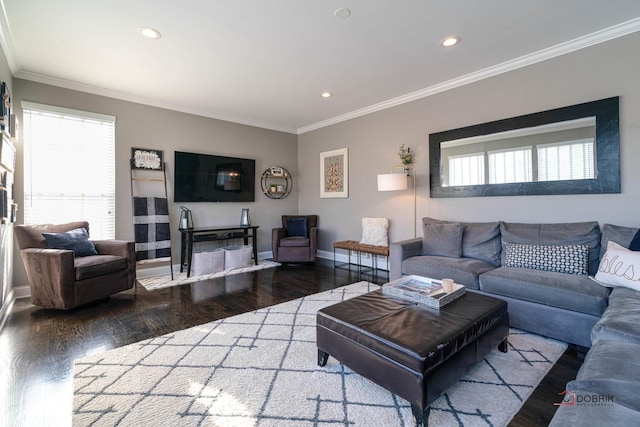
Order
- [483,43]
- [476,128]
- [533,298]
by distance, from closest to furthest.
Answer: [533,298], [483,43], [476,128]

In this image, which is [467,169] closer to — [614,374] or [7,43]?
[614,374]

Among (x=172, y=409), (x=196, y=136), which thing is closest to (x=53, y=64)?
(x=196, y=136)

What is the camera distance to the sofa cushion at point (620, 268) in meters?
2.07

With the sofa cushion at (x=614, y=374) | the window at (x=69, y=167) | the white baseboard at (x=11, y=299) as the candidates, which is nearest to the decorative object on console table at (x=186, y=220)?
the window at (x=69, y=167)

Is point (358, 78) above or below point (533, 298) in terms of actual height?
above

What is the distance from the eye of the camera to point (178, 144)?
4762 millimetres

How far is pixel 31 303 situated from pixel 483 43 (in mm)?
5553

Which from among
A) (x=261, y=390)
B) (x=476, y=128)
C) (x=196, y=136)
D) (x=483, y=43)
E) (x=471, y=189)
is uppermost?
(x=483, y=43)

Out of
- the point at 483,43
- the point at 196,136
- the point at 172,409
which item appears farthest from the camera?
the point at 196,136

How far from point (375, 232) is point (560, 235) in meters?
2.35

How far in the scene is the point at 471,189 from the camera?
12.2 feet

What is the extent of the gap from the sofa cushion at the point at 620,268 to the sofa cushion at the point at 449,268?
850 millimetres

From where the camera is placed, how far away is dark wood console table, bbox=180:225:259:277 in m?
4.46

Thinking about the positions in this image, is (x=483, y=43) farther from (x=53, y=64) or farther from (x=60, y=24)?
(x=53, y=64)
